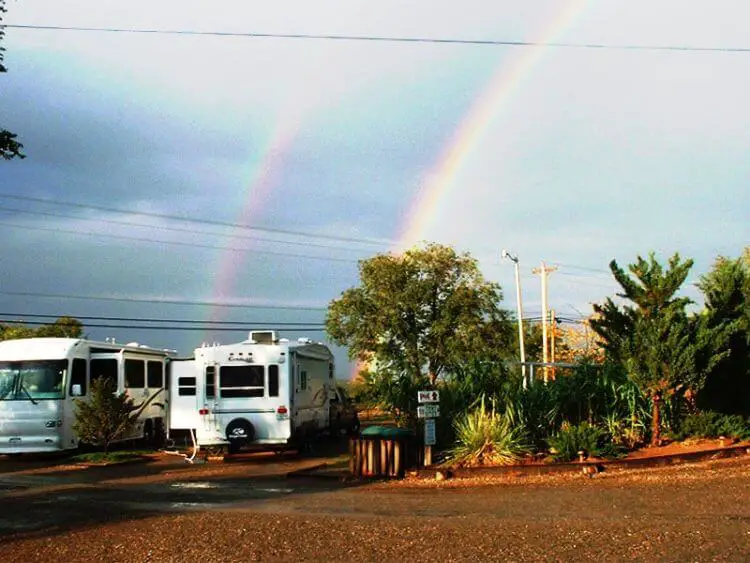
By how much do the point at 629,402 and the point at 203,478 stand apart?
8548mm

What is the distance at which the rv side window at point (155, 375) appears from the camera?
85.6 ft

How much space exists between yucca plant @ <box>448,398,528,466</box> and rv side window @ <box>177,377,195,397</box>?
927cm

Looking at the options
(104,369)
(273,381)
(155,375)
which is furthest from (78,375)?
(273,381)

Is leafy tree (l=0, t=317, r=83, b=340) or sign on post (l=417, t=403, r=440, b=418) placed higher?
leafy tree (l=0, t=317, r=83, b=340)

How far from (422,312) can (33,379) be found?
18.7m

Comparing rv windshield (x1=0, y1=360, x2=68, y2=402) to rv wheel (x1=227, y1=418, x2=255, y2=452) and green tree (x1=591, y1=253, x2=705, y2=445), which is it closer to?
rv wheel (x1=227, y1=418, x2=255, y2=452)

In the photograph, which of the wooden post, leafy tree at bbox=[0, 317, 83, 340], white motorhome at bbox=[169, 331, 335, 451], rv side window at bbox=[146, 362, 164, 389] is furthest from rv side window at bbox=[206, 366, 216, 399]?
leafy tree at bbox=[0, 317, 83, 340]

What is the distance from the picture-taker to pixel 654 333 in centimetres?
1717

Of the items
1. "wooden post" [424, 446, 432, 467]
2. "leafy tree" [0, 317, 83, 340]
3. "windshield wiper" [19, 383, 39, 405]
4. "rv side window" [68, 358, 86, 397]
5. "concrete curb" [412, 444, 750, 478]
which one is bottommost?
"concrete curb" [412, 444, 750, 478]

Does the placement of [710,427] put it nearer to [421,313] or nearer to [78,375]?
[78,375]

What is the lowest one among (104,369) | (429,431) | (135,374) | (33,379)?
(429,431)

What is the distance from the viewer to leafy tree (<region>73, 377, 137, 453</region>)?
21.4 m

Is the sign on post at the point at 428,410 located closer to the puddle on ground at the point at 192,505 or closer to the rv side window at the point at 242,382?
the puddle on ground at the point at 192,505

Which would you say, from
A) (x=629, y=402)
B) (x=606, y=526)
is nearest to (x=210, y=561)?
(x=606, y=526)
